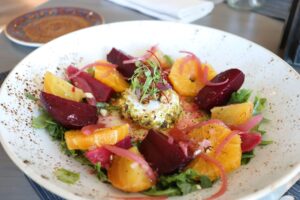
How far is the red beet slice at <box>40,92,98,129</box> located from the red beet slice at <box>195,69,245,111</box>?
0.35m

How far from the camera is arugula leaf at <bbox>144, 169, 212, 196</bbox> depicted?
0.79 metres

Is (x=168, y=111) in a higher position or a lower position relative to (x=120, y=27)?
lower

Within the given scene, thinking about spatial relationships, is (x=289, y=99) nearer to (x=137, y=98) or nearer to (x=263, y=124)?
(x=263, y=124)

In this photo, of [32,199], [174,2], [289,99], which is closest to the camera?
[32,199]

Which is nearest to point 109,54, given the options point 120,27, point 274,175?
point 120,27

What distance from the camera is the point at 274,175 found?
775 mm

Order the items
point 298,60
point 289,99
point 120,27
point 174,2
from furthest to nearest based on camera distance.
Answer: point 174,2 < point 298,60 < point 120,27 < point 289,99

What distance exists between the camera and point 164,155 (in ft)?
2.72

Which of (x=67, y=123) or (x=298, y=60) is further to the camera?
(x=298, y=60)

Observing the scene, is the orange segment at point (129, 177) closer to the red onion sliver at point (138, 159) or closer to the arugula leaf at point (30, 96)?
the red onion sliver at point (138, 159)

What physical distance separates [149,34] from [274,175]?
757 millimetres

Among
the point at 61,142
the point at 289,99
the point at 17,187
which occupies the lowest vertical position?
the point at 17,187

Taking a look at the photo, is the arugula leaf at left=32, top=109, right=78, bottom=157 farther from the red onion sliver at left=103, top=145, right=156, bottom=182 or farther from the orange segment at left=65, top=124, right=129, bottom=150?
the red onion sliver at left=103, top=145, right=156, bottom=182

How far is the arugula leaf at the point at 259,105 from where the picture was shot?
1062mm
